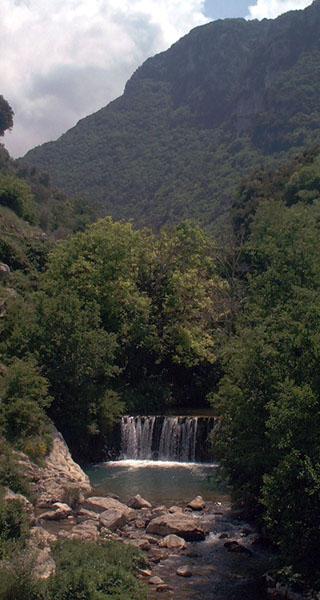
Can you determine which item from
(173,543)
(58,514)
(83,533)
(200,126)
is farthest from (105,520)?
(200,126)

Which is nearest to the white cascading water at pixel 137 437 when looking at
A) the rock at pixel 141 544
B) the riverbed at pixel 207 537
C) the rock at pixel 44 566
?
the riverbed at pixel 207 537

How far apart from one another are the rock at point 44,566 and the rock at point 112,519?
4354mm

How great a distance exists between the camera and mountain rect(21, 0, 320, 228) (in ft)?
310

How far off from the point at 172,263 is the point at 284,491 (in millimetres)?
26725

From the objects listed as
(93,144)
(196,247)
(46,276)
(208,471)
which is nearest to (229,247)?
(196,247)

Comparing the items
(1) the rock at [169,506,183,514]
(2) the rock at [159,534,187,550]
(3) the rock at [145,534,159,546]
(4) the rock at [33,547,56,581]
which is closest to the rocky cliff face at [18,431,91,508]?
(1) the rock at [169,506,183,514]

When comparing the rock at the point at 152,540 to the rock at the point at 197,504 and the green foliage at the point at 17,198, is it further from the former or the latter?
the green foliage at the point at 17,198

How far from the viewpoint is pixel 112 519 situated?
1859 cm

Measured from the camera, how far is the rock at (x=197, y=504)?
68.8ft

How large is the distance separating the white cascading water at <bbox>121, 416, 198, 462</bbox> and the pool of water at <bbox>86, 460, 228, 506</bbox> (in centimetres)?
62

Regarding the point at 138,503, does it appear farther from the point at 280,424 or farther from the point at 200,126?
the point at 200,126

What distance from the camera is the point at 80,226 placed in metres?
68.4

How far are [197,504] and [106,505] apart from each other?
2.85 metres

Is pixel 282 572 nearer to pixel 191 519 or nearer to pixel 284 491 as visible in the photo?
pixel 284 491
